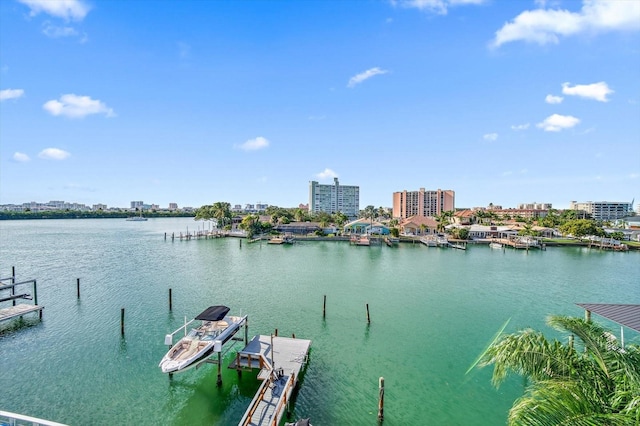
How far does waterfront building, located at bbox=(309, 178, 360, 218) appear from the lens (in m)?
184

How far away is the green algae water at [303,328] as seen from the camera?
1315cm

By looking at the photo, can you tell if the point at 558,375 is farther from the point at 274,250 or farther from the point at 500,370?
the point at 274,250

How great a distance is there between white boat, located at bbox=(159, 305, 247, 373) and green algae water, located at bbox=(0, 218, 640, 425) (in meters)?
1.25

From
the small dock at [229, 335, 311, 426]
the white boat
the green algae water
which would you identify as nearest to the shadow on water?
the green algae water

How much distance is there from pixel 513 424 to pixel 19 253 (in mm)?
68551

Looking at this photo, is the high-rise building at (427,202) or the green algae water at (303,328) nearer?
the green algae water at (303,328)

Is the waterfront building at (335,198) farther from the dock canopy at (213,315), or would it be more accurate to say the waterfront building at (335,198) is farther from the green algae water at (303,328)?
the dock canopy at (213,315)

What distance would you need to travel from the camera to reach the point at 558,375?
22.7 feet

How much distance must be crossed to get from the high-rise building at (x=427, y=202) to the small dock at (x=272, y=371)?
151337 mm

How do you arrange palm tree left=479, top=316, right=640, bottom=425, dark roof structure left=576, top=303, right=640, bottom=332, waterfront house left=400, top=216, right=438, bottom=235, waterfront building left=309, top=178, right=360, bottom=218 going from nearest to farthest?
1. palm tree left=479, top=316, right=640, bottom=425
2. dark roof structure left=576, top=303, right=640, bottom=332
3. waterfront house left=400, top=216, right=438, bottom=235
4. waterfront building left=309, top=178, right=360, bottom=218

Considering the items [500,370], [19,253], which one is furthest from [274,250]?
[500,370]

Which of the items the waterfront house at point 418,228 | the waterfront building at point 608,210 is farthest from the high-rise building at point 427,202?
the waterfront house at point 418,228

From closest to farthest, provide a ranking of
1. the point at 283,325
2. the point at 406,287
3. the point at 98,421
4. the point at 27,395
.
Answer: the point at 98,421, the point at 27,395, the point at 283,325, the point at 406,287

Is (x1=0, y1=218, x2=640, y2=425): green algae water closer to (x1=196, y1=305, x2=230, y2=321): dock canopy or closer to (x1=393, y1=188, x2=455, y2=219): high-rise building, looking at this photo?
(x1=196, y1=305, x2=230, y2=321): dock canopy
